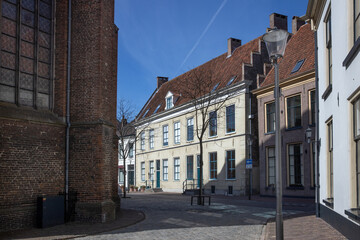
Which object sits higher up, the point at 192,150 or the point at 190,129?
the point at 190,129

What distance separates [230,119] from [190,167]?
6.67m

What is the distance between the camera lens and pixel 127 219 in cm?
1336

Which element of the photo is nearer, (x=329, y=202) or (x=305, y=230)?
(x=305, y=230)

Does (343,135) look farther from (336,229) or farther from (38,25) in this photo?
(38,25)

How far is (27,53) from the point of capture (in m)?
12.4

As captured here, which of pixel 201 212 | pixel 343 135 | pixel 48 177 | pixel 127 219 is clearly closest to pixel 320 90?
pixel 343 135

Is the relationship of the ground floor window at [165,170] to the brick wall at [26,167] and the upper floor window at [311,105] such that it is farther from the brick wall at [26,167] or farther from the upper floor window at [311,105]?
the brick wall at [26,167]

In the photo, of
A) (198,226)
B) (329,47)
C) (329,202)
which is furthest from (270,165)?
(329,47)

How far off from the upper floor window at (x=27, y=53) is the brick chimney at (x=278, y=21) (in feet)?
59.5

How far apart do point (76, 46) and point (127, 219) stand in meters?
5.98

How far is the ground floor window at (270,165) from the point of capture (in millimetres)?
25266

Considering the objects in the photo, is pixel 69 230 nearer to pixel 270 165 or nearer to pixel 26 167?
pixel 26 167

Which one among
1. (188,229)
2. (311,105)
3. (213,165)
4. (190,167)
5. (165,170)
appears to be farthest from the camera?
(165,170)

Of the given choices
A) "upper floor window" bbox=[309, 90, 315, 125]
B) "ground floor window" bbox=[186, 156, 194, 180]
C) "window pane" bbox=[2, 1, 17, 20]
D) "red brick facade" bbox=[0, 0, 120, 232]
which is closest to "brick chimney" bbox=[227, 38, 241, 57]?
"ground floor window" bbox=[186, 156, 194, 180]
